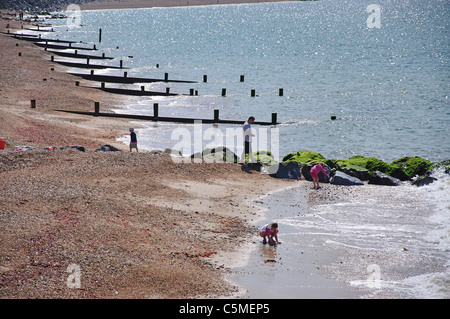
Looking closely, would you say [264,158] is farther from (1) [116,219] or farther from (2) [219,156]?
(1) [116,219]

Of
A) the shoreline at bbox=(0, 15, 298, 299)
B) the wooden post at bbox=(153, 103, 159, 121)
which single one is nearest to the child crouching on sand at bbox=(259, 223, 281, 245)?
the shoreline at bbox=(0, 15, 298, 299)

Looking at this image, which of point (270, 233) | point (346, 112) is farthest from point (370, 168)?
point (346, 112)

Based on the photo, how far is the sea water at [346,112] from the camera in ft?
46.5

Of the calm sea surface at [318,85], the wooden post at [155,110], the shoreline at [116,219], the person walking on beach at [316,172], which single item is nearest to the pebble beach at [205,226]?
the shoreline at [116,219]

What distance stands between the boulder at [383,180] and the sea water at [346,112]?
642mm

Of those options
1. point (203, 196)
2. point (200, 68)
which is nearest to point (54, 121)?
point (203, 196)

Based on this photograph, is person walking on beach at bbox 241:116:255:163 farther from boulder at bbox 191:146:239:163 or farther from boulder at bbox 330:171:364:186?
boulder at bbox 330:171:364:186

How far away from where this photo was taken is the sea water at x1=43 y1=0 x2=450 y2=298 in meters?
14.2

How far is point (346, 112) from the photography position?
41.1 m

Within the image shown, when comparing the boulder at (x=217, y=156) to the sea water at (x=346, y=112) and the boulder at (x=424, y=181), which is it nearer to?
the sea water at (x=346, y=112)

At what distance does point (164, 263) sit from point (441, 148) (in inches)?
900

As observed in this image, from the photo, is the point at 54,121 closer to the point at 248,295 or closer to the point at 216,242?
the point at 216,242

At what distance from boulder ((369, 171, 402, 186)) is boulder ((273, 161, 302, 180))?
3002mm
